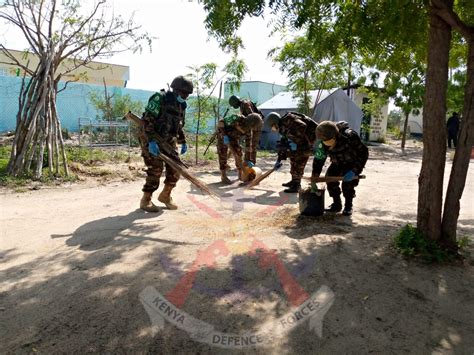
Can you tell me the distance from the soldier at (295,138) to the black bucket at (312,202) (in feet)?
5.48

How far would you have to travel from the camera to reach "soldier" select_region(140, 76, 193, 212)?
4.98 m

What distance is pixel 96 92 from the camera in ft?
52.1

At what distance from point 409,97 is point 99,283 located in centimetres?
1627

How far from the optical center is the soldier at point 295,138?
6.44m

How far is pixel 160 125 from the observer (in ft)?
16.7

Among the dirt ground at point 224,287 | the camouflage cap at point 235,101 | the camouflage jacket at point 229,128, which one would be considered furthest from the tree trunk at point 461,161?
the camouflage cap at point 235,101

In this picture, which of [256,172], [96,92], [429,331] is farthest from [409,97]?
[429,331]

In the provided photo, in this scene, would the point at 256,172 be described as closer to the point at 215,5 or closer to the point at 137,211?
the point at 137,211

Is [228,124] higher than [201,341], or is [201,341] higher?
[228,124]

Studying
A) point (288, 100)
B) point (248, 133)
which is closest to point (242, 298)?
point (248, 133)

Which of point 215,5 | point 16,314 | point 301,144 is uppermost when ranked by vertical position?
point 215,5

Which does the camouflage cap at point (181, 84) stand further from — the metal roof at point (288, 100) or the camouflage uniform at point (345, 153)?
the metal roof at point (288, 100)

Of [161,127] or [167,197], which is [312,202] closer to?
[167,197]

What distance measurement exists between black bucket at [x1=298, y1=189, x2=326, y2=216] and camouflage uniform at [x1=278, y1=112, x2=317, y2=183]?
1.67 meters
